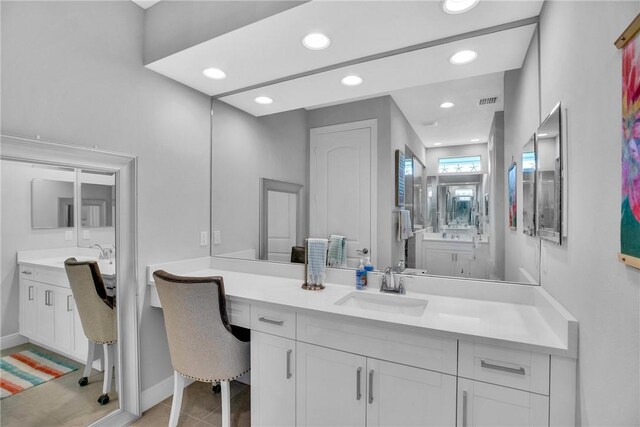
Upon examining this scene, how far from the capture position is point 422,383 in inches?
49.0

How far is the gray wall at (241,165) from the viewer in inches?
89.8

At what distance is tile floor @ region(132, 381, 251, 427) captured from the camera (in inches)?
75.0

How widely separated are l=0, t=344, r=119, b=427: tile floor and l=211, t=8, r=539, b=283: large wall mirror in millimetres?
1319

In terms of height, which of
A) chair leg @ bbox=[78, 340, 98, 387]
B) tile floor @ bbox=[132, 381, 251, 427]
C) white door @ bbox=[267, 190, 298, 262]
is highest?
white door @ bbox=[267, 190, 298, 262]

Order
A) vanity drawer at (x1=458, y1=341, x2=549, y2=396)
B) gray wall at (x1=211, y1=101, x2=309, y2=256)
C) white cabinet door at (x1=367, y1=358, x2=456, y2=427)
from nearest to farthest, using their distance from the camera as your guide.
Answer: vanity drawer at (x1=458, y1=341, x2=549, y2=396)
white cabinet door at (x1=367, y1=358, x2=456, y2=427)
gray wall at (x1=211, y1=101, x2=309, y2=256)

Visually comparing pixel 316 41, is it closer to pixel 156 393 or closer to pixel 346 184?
pixel 346 184

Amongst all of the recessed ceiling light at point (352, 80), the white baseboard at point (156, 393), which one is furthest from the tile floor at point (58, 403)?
the recessed ceiling light at point (352, 80)

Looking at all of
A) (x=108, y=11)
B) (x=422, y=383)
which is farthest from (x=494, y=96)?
(x=108, y=11)

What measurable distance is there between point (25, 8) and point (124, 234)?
4.16ft

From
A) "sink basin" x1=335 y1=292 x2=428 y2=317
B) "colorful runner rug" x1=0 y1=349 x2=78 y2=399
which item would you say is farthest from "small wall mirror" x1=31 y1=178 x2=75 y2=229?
"sink basin" x1=335 y1=292 x2=428 y2=317

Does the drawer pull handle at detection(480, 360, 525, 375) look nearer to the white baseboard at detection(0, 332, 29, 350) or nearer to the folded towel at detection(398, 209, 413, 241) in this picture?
the folded towel at detection(398, 209, 413, 241)

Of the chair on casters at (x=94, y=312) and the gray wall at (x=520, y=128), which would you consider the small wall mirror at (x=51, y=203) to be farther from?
the gray wall at (x=520, y=128)

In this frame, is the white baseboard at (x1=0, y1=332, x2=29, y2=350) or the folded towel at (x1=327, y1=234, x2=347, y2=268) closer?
the white baseboard at (x1=0, y1=332, x2=29, y2=350)

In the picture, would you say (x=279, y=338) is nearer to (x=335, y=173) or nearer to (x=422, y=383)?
(x=422, y=383)
